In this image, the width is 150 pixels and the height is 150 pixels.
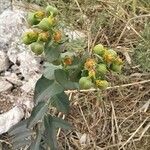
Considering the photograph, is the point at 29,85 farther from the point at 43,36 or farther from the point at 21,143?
the point at 43,36

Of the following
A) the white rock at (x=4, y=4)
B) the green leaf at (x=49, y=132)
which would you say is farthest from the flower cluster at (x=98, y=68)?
the white rock at (x=4, y=4)

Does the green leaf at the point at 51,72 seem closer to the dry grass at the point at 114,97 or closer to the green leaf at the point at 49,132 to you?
the green leaf at the point at 49,132

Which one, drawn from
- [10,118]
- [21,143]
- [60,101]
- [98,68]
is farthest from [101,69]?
[10,118]

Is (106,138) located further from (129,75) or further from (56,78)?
(56,78)

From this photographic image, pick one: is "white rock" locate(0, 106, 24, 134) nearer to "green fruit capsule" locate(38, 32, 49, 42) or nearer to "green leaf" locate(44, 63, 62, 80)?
"green leaf" locate(44, 63, 62, 80)

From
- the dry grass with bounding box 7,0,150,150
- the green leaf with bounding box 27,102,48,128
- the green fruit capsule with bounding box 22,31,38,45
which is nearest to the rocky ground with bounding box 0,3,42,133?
the dry grass with bounding box 7,0,150,150

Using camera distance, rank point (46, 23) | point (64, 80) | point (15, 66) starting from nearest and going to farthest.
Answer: point (46, 23) → point (64, 80) → point (15, 66)
